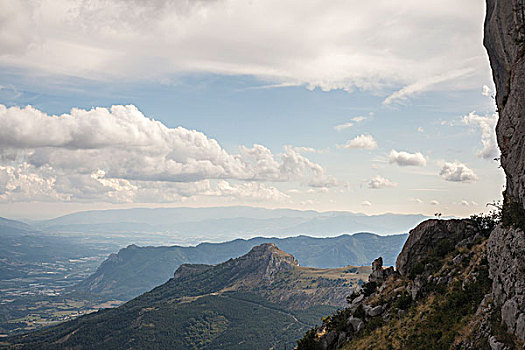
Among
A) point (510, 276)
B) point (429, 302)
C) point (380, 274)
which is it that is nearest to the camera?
point (510, 276)

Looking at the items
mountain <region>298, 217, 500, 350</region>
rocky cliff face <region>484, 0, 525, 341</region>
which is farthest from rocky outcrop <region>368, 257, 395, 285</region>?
rocky cliff face <region>484, 0, 525, 341</region>

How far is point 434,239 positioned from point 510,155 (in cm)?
3194

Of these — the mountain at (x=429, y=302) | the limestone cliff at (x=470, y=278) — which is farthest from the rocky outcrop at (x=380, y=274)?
the limestone cliff at (x=470, y=278)

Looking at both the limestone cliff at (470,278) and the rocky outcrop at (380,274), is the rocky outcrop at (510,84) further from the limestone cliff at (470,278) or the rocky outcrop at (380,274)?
the rocky outcrop at (380,274)

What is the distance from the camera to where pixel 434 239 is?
77.3 metres

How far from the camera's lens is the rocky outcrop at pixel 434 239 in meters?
73.6

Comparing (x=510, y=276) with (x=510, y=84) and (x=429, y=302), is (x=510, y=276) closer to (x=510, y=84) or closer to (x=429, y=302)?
(x=429, y=302)

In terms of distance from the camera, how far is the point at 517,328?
1494 inches

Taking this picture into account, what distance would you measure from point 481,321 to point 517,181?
1793 cm

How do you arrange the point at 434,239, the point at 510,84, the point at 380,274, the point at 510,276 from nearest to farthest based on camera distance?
1. the point at 510,276
2. the point at 510,84
3. the point at 434,239
4. the point at 380,274

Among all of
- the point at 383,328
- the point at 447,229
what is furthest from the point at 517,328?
the point at 447,229

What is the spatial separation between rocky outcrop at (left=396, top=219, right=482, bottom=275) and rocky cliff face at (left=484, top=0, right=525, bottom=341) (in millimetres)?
20689

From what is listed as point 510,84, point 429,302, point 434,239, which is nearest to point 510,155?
point 510,84

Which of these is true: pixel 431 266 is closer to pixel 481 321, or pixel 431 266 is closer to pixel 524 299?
pixel 481 321
